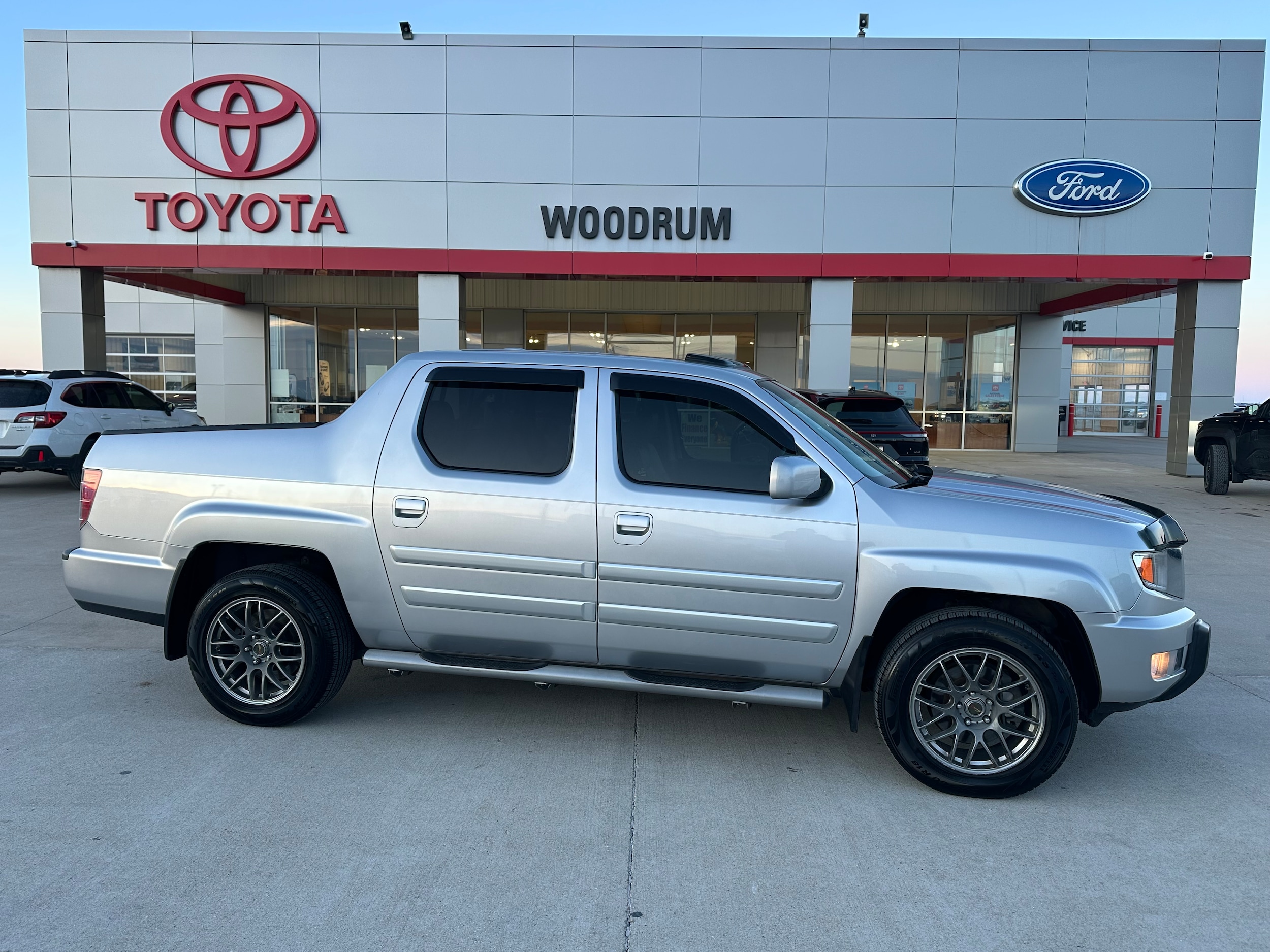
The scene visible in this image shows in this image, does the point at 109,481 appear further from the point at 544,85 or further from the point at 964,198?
the point at 964,198

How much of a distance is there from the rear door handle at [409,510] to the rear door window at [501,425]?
0.21 metres

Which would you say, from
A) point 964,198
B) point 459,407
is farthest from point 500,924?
point 964,198

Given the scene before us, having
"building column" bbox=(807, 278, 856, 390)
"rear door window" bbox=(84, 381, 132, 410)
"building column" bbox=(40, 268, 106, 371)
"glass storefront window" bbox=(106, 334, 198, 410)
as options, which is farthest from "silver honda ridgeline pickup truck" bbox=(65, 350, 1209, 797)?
"glass storefront window" bbox=(106, 334, 198, 410)

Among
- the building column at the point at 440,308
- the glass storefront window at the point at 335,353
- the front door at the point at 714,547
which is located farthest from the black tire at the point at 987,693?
the glass storefront window at the point at 335,353

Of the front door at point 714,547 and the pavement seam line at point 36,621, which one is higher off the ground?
the front door at point 714,547

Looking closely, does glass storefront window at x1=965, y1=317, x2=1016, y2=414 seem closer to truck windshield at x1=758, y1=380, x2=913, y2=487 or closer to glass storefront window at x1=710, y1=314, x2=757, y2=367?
glass storefront window at x1=710, y1=314, x2=757, y2=367

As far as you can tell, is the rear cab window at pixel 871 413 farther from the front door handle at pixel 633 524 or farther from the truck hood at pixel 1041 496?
the front door handle at pixel 633 524

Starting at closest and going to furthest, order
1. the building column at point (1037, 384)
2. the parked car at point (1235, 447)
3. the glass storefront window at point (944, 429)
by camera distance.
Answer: the parked car at point (1235, 447) → the building column at point (1037, 384) → the glass storefront window at point (944, 429)

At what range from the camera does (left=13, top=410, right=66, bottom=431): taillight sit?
11914 millimetres

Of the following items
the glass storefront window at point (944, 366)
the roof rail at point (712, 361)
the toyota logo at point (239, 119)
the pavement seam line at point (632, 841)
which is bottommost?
the pavement seam line at point (632, 841)

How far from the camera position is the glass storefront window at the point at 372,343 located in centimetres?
2391

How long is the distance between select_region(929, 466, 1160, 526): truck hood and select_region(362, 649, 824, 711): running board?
3.84 feet

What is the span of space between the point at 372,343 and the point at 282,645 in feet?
69.1

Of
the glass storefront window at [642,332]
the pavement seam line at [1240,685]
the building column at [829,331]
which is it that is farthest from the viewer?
the glass storefront window at [642,332]
